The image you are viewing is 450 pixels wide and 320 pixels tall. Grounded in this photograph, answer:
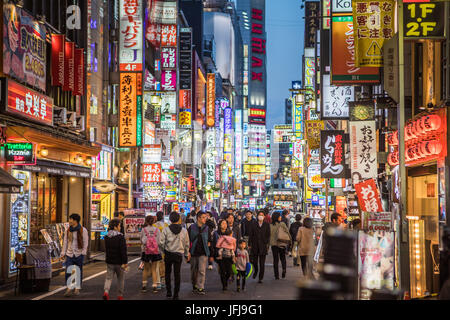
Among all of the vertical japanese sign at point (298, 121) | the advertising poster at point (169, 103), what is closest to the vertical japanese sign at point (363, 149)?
the advertising poster at point (169, 103)

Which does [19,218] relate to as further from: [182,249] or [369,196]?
[369,196]

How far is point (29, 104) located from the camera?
17.0 meters

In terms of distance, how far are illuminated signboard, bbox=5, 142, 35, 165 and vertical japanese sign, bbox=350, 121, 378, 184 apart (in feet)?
31.1

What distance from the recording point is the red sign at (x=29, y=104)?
1570 centimetres

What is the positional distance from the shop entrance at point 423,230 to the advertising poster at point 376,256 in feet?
4.49

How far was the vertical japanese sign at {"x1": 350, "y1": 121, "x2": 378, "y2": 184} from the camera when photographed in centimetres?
1848

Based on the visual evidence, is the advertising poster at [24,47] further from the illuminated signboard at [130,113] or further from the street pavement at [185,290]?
the illuminated signboard at [130,113]

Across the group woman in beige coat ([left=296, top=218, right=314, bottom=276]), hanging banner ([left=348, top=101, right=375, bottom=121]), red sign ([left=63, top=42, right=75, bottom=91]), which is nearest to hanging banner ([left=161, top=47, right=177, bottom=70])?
red sign ([left=63, top=42, right=75, bottom=91])

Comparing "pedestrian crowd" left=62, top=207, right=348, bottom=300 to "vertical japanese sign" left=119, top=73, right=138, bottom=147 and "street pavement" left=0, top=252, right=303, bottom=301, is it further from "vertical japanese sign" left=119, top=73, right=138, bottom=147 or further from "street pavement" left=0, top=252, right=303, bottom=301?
"vertical japanese sign" left=119, top=73, right=138, bottom=147

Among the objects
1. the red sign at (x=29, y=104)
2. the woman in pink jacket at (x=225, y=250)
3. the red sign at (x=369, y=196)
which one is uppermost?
the red sign at (x=29, y=104)

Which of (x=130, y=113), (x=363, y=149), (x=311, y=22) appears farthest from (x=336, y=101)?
(x=311, y=22)

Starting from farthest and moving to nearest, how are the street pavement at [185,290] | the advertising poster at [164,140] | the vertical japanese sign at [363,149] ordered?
the advertising poster at [164,140]
the vertical japanese sign at [363,149]
the street pavement at [185,290]
